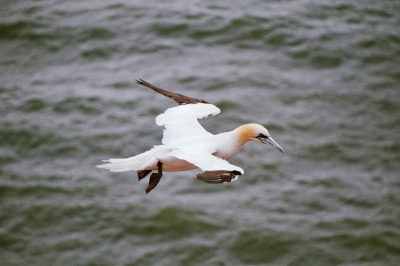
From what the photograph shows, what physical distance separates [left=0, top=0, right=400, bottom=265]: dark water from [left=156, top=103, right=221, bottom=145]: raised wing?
451cm

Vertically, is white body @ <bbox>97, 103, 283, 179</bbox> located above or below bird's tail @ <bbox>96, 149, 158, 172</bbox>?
above

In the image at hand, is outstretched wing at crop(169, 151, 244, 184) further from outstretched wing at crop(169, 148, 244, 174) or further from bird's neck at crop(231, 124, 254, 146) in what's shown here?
bird's neck at crop(231, 124, 254, 146)

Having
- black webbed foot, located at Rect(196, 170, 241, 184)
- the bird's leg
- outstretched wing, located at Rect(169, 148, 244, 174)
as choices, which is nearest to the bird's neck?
outstretched wing, located at Rect(169, 148, 244, 174)

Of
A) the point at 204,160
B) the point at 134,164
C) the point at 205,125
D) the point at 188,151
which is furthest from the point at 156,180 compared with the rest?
the point at 205,125

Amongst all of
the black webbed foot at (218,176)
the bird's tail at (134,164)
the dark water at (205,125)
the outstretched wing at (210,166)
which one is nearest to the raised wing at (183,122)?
the bird's tail at (134,164)

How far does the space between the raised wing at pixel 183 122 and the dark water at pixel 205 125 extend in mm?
4506

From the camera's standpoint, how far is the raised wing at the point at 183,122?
9.53 m

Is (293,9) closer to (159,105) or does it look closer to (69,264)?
(159,105)

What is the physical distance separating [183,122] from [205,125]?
19.8 feet

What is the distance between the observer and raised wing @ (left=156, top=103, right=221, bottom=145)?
31.3ft

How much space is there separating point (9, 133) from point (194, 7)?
608cm

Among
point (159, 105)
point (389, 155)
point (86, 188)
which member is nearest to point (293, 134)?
point (389, 155)

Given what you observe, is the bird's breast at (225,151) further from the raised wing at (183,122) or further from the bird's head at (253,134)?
the raised wing at (183,122)

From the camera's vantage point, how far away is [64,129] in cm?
1639
